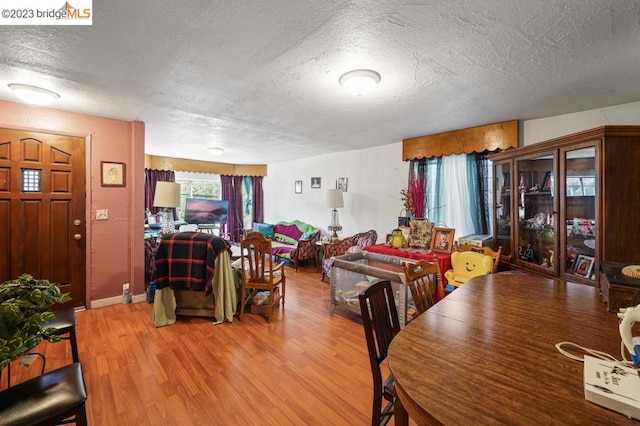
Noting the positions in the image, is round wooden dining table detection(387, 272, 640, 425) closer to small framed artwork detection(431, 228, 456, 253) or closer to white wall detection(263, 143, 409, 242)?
small framed artwork detection(431, 228, 456, 253)

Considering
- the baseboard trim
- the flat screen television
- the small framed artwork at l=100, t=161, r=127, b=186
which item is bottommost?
the baseboard trim

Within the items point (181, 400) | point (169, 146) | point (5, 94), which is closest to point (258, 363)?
point (181, 400)

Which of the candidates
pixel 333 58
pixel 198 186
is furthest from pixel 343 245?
pixel 198 186

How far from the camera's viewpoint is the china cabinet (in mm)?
2082

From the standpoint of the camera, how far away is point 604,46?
167cm

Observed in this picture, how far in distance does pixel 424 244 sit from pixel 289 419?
243 centimetres

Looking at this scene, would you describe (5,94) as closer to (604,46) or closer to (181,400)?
(181,400)

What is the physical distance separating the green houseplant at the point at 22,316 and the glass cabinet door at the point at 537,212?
3547 mm

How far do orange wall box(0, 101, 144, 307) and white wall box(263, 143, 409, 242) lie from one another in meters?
3.24

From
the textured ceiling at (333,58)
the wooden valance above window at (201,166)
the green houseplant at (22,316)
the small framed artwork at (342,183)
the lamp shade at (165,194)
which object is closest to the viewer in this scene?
the green houseplant at (22,316)

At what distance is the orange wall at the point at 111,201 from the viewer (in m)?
3.13

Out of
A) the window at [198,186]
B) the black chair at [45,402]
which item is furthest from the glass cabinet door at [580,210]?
the window at [198,186]

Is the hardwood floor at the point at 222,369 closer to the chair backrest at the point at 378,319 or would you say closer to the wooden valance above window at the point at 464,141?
the chair backrest at the point at 378,319

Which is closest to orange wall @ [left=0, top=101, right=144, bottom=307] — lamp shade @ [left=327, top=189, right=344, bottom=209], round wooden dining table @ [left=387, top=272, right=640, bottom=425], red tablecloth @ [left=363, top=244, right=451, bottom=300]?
lamp shade @ [left=327, top=189, right=344, bottom=209]
